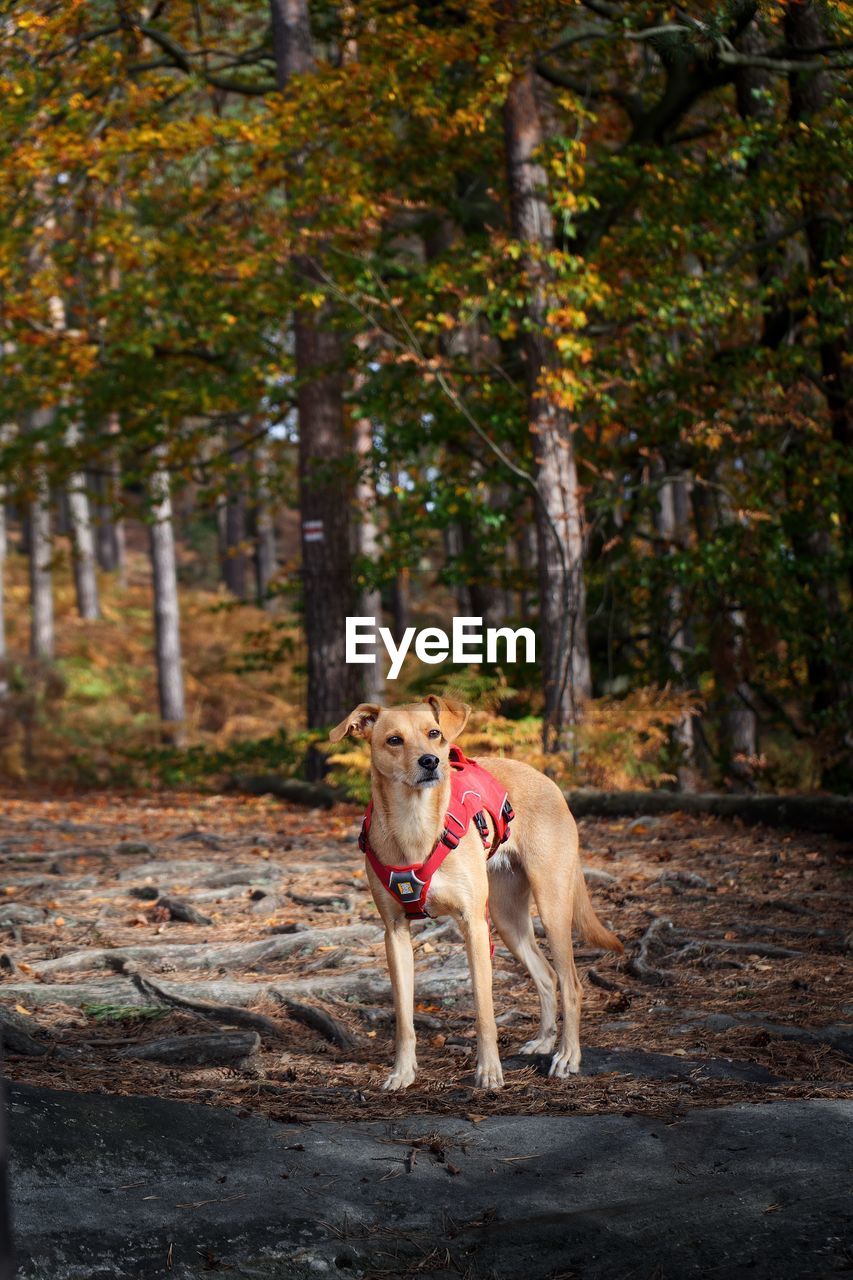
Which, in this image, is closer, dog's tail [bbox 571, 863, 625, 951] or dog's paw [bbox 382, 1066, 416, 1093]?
dog's paw [bbox 382, 1066, 416, 1093]

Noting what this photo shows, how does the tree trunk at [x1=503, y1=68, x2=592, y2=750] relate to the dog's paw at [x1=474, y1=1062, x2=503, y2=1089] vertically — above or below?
above

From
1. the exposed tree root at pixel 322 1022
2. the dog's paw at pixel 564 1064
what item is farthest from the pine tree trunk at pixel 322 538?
the dog's paw at pixel 564 1064

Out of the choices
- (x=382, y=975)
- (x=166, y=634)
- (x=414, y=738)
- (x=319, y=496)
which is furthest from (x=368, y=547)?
(x=414, y=738)

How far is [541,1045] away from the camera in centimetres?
605

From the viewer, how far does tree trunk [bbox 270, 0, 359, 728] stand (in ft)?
53.0

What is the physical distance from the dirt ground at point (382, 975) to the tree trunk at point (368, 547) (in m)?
5.65

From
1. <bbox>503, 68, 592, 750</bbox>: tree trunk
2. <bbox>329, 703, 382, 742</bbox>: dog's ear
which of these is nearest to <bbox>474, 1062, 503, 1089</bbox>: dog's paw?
<bbox>329, 703, 382, 742</bbox>: dog's ear

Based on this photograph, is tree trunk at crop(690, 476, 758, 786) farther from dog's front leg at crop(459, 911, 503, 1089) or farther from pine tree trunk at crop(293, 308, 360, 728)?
dog's front leg at crop(459, 911, 503, 1089)

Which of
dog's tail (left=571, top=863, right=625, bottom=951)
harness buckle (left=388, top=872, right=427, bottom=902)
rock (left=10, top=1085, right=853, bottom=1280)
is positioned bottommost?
rock (left=10, top=1085, right=853, bottom=1280)

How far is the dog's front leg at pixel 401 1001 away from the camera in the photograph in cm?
553

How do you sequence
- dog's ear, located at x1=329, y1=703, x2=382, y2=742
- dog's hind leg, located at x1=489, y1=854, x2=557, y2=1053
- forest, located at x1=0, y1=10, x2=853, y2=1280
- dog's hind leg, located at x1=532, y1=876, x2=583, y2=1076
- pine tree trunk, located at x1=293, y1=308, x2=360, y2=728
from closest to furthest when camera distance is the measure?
forest, located at x1=0, y1=10, x2=853, y2=1280 → dog's ear, located at x1=329, y1=703, x2=382, y2=742 → dog's hind leg, located at x1=532, y1=876, x2=583, y2=1076 → dog's hind leg, located at x1=489, y1=854, x2=557, y2=1053 → pine tree trunk, located at x1=293, y1=308, x2=360, y2=728

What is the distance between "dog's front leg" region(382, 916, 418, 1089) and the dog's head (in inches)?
26.6

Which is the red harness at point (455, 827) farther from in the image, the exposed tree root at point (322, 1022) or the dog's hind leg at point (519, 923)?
the exposed tree root at point (322, 1022)

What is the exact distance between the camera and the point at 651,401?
16031mm
